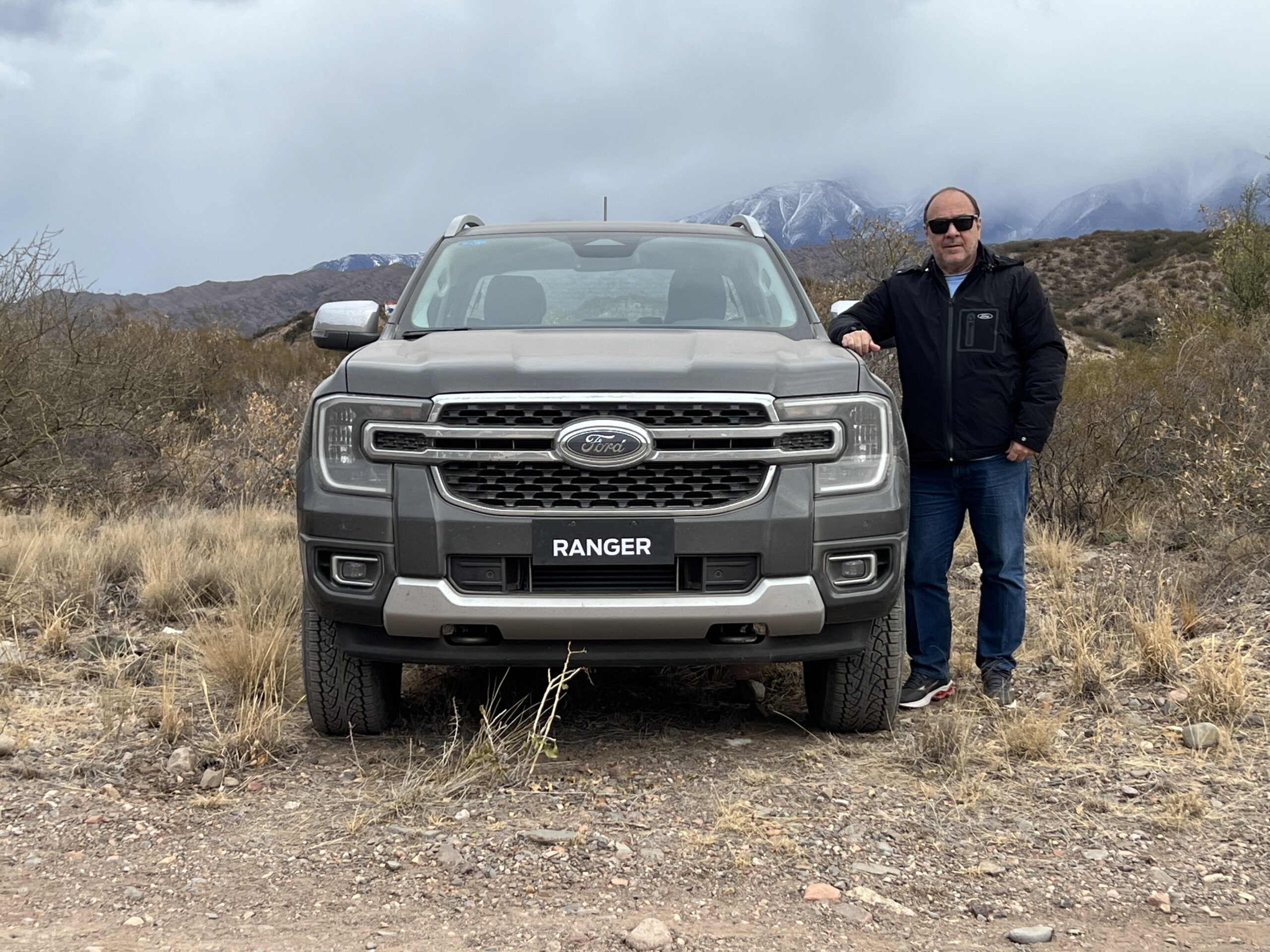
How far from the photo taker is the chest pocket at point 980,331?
4.46m

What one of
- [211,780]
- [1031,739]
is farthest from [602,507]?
[1031,739]

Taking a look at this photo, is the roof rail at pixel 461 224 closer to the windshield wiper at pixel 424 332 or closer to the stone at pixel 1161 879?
the windshield wiper at pixel 424 332

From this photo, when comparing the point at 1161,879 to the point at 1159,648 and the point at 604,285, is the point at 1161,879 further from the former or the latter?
the point at 604,285

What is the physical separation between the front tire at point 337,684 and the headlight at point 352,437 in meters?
Answer: 0.51

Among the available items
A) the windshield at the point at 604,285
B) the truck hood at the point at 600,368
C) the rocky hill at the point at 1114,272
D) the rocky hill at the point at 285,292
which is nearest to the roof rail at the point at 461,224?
the windshield at the point at 604,285

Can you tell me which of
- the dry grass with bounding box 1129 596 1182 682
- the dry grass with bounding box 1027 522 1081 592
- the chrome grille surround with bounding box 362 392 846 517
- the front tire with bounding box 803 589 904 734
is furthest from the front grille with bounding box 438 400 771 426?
the dry grass with bounding box 1027 522 1081 592

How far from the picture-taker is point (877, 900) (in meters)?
2.74

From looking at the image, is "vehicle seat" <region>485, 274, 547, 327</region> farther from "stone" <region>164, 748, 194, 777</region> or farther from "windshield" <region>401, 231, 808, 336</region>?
"stone" <region>164, 748, 194, 777</region>

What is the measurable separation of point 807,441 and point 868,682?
973mm

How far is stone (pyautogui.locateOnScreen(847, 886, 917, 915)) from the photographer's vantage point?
2691 mm

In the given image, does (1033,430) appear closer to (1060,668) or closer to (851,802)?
(1060,668)

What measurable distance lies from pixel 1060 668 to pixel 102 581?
4.95m

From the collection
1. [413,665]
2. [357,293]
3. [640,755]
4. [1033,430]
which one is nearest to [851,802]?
[640,755]

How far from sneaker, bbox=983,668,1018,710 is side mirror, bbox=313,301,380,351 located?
2.89 meters
